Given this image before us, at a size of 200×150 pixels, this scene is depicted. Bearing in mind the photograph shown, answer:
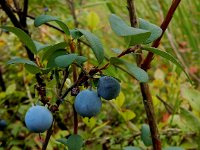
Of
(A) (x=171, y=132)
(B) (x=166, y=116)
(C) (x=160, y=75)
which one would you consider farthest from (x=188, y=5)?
(A) (x=171, y=132)

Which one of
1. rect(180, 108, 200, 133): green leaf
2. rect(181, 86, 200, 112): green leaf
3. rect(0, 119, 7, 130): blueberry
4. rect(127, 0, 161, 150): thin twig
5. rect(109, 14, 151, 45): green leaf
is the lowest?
rect(0, 119, 7, 130): blueberry

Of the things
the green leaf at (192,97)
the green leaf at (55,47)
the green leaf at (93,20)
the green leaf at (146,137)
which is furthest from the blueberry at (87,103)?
the green leaf at (93,20)

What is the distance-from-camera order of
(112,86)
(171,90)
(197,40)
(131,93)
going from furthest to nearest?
(197,40) < (131,93) < (171,90) < (112,86)

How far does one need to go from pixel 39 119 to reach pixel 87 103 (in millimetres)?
77

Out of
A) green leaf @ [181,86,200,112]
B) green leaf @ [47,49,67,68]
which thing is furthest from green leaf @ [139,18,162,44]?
green leaf @ [181,86,200,112]

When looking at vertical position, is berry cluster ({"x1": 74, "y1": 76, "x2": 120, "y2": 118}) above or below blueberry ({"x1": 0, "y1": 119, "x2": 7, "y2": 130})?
above

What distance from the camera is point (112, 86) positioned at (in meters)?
0.63

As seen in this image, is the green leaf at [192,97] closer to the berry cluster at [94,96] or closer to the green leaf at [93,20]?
the green leaf at [93,20]

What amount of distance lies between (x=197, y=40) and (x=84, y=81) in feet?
6.20

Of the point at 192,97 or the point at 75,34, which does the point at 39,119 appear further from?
the point at 192,97

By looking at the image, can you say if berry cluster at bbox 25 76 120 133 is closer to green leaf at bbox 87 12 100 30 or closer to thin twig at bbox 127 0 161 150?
thin twig at bbox 127 0 161 150

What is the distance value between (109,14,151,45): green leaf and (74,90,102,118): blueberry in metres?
0.10

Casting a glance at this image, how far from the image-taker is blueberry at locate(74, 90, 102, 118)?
2.04ft

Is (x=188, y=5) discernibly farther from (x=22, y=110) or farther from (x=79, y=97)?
(x=79, y=97)
